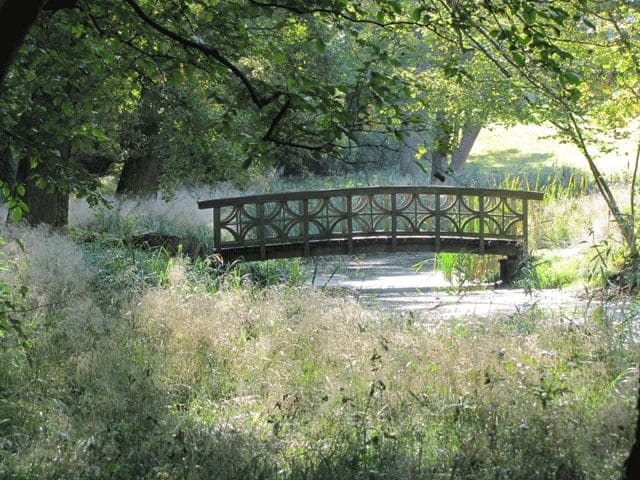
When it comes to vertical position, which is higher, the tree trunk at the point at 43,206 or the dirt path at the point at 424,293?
the tree trunk at the point at 43,206

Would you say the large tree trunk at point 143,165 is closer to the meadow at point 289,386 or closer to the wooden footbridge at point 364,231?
the wooden footbridge at point 364,231

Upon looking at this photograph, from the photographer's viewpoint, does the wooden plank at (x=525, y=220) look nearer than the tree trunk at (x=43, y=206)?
No

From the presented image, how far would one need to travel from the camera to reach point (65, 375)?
21.4ft

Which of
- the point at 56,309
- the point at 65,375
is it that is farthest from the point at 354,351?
the point at 56,309

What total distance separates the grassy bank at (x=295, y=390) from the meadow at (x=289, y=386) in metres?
0.02

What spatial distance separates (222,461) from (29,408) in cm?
180

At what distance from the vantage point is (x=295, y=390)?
20.5 feet

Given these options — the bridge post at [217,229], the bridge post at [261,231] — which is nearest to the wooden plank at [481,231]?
the bridge post at [261,231]

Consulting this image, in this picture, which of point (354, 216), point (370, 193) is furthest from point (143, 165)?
point (370, 193)

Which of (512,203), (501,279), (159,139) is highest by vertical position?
(159,139)

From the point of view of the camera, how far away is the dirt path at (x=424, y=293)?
8961 millimetres

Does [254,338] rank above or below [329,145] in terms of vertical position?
below

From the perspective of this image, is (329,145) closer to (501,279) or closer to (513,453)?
(513,453)

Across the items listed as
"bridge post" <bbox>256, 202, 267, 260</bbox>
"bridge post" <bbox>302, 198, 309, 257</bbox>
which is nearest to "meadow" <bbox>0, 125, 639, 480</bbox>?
"bridge post" <bbox>256, 202, 267, 260</bbox>
